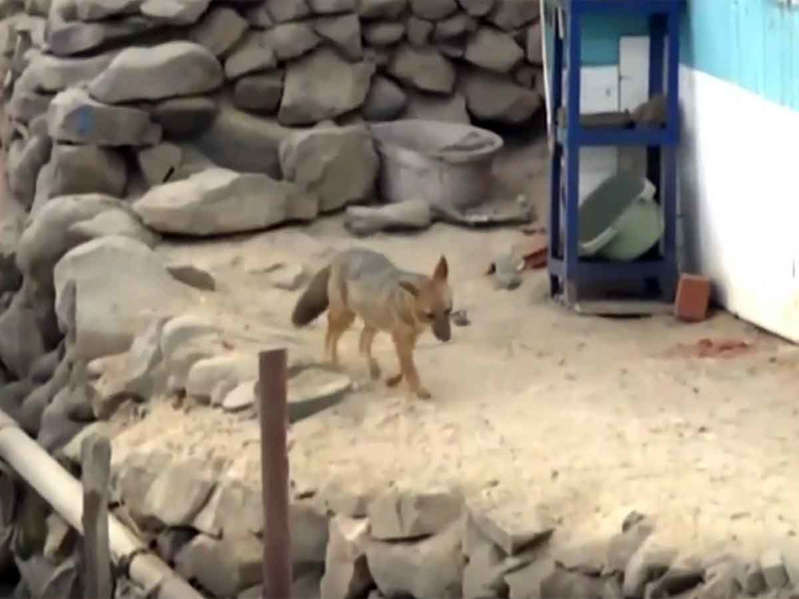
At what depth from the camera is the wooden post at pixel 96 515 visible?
23.0ft

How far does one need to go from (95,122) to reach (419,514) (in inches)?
168

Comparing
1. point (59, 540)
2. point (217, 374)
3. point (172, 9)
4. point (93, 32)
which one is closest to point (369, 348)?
point (217, 374)

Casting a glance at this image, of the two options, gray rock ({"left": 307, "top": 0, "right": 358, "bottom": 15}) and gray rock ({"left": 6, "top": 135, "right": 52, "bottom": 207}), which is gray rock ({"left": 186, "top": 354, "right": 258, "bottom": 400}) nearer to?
gray rock ({"left": 6, "top": 135, "right": 52, "bottom": 207})

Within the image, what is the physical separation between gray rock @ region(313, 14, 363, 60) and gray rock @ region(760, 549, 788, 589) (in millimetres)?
5422

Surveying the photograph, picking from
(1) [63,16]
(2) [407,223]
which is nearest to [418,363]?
(2) [407,223]

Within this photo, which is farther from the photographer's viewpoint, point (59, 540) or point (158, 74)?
point (158, 74)

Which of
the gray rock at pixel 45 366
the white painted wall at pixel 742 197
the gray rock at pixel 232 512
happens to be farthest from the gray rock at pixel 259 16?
the gray rock at pixel 232 512

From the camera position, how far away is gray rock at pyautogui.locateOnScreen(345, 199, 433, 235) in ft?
32.4

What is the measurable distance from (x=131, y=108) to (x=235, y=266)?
1248 mm

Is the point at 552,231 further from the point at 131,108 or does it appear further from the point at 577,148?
the point at 131,108

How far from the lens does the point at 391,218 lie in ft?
32.3

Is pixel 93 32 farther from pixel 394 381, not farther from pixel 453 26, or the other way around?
pixel 394 381

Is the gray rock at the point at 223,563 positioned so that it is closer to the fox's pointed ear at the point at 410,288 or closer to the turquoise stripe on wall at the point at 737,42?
the fox's pointed ear at the point at 410,288

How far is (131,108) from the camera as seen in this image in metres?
10.1
